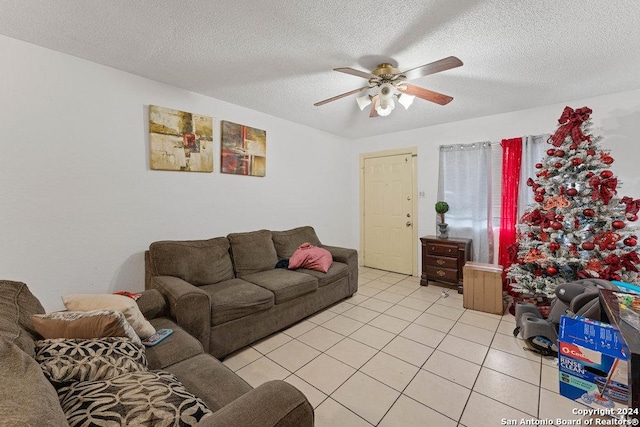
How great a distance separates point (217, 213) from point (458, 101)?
10.2 feet

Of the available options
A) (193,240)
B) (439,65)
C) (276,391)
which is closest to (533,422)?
(276,391)

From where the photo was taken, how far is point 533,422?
1506mm

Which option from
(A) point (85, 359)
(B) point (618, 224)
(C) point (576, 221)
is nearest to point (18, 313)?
(A) point (85, 359)

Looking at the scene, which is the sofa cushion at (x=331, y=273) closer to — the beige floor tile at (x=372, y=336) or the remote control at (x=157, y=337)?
the beige floor tile at (x=372, y=336)

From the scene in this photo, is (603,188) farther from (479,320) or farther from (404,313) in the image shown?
(404,313)

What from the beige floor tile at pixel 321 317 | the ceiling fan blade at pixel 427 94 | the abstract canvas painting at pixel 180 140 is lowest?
the beige floor tile at pixel 321 317

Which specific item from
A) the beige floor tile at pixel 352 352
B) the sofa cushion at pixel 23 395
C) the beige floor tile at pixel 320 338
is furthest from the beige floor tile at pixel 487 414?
the sofa cushion at pixel 23 395

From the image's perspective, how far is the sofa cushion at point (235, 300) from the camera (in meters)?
2.06

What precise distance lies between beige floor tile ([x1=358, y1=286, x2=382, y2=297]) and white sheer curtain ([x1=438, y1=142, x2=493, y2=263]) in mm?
1453

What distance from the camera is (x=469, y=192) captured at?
12.5 feet

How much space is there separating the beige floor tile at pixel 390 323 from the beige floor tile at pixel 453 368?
47 cm

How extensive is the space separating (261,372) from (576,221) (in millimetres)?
3153

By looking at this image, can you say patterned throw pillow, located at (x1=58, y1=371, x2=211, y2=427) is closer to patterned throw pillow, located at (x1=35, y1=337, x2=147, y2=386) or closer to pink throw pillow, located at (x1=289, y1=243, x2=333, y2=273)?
patterned throw pillow, located at (x1=35, y1=337, x2=147, y2=386)

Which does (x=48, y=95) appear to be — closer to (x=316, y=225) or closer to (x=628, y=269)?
(x=316, y=225)
